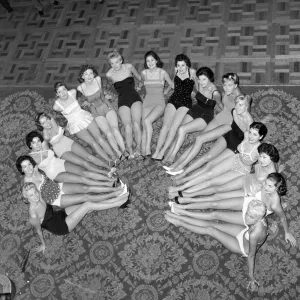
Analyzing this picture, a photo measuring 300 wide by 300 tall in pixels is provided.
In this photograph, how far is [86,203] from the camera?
5473 mm

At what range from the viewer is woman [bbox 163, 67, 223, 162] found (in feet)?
18.9

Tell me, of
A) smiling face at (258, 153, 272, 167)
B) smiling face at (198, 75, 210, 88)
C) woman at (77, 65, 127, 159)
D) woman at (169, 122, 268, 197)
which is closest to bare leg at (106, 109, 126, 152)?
woman at (77, 65, 127, 159)

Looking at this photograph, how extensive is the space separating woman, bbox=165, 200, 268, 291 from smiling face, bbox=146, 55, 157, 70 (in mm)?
1762

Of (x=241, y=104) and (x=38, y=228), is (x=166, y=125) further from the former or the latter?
(x=38, y=228)

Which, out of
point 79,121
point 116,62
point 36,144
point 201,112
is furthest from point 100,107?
point 201,112

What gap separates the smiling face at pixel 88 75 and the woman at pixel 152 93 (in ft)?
2.07

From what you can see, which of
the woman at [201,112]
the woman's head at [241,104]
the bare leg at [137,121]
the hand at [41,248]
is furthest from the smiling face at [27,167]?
the woman's head at [241,104]

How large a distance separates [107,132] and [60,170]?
0.72 m

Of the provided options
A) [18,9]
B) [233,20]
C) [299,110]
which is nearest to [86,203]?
[299,110]

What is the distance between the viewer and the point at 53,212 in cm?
539

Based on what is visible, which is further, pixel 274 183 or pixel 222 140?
pixel 222 140

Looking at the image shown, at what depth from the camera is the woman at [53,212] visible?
5.15 meters

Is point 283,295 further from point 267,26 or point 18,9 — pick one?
point 18,9

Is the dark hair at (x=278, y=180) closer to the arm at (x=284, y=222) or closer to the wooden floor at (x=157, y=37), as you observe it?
the arm at (x=284, y=222)
